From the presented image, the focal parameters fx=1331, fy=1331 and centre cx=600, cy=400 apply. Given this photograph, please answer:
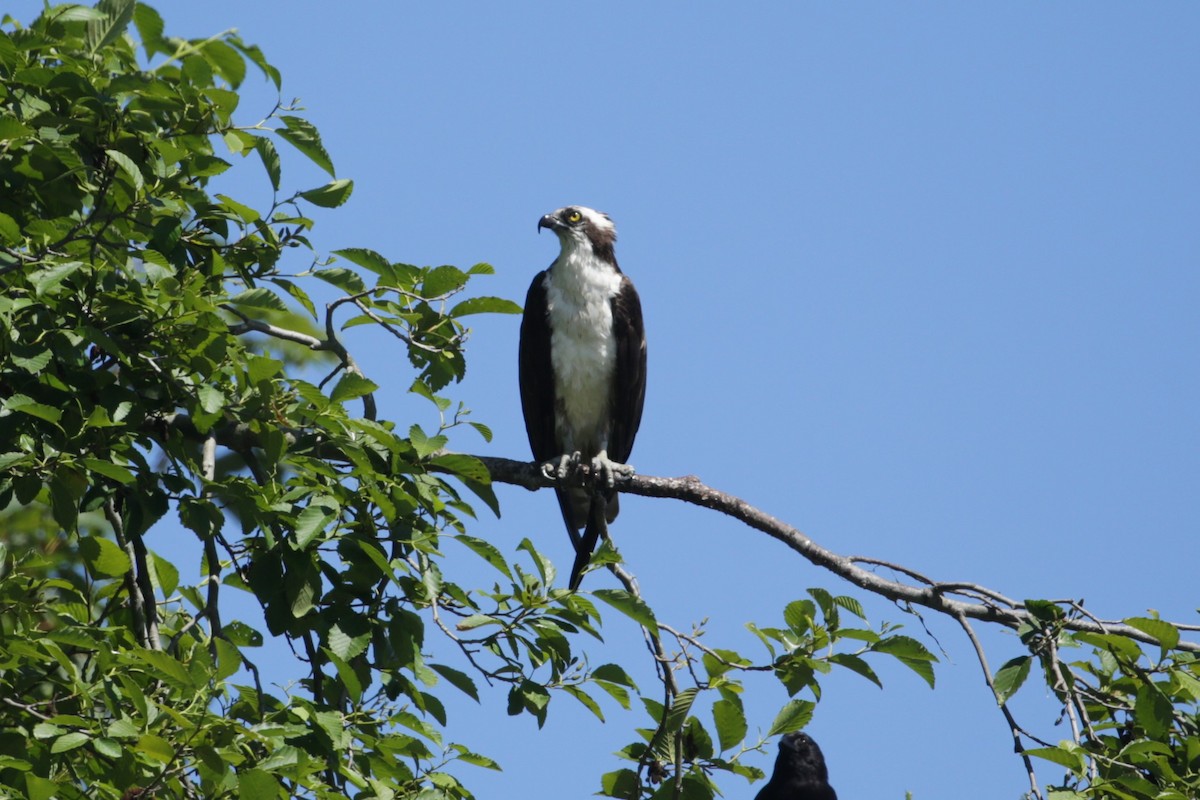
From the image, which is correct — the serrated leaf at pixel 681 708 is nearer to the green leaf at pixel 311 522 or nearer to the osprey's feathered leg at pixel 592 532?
the green leaf at pixel 311 522

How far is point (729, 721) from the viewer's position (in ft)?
12.2

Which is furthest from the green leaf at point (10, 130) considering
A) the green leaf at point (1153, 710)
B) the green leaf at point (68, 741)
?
the green leaf at point (1153, 710)

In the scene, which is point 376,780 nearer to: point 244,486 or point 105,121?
point 244,486

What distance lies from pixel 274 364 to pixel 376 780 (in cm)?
116

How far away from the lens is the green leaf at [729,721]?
12.1 feet

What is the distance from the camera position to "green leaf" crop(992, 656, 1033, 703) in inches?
126

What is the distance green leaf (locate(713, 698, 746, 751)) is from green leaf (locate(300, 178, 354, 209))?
1787 millimetres

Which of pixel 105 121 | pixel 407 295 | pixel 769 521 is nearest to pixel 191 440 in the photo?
pixel 407 295

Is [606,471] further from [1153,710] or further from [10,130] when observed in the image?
[10,130]

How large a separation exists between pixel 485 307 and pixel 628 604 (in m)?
1.06

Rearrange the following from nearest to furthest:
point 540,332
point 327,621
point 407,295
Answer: point 327,621
point 407,295
point 540,332

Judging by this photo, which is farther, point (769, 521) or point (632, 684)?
point (769, 521)

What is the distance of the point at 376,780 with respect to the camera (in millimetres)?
3578

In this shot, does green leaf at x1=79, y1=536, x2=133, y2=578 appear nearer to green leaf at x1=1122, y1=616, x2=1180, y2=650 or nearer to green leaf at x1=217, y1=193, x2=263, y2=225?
green leaf at x1=217, y1=193, x2=263, y2=225
